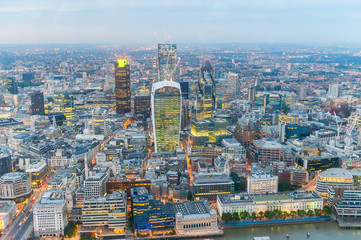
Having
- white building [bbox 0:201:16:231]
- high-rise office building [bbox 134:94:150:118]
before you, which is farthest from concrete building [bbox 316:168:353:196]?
high-rise office building [bbox 134:94:150:118]

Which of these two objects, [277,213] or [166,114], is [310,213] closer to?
[277,213]

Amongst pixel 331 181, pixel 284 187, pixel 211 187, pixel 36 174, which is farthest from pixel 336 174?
pixel 36 174

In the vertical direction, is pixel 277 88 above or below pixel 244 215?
above

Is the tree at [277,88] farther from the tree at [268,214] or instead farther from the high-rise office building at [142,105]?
the tree at [268,214]

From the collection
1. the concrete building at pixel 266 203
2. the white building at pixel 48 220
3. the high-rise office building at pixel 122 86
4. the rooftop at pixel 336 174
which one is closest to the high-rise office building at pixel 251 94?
the high-rise office building at pixel 122 86

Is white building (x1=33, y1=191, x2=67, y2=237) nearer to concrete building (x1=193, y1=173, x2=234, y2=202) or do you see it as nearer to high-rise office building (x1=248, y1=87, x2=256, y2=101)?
concrete building (x1=193, y1=173, x2=234, y2=202)
